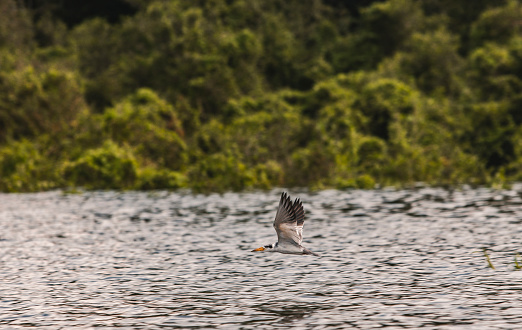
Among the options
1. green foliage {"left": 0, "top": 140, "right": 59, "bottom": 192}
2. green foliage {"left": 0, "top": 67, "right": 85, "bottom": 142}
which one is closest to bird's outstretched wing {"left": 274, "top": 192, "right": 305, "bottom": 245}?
green foliage {"left": 0, "top": 140, "right": 59, "bottom": 192}

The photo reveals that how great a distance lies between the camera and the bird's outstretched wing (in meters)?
12.9

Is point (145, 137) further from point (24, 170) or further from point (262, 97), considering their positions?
point (262, 97)

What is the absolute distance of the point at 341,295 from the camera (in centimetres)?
1198

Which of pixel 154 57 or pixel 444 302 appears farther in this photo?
pixel 154 57

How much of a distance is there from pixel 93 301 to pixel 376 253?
6.31 metres

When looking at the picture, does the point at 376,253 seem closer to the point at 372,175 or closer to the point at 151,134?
the point at 372,175

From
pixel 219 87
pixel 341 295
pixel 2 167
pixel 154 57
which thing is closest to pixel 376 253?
pixel 341 295

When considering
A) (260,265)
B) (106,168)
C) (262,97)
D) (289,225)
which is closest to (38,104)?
(106,168)

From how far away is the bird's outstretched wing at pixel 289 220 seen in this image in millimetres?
12914

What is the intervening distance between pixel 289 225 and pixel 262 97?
2516 centimetres

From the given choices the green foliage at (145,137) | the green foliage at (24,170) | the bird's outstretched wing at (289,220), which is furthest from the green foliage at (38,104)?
the bird's outstretched wing at (289,220)

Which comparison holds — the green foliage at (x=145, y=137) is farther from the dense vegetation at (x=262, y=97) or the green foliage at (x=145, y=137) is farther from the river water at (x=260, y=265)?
the river water at (x=260, y=265)

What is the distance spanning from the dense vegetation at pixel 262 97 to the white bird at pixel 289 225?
47.9 ft

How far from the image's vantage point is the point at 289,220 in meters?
13.1
